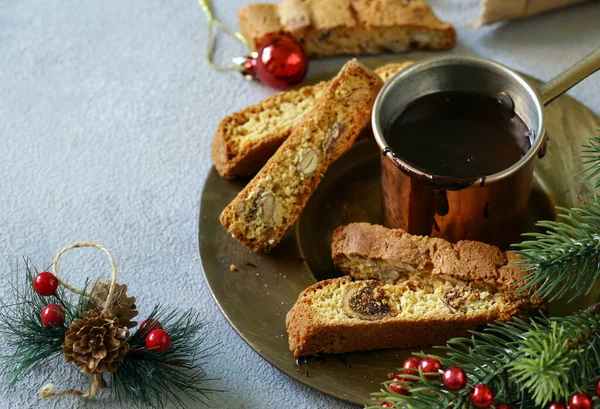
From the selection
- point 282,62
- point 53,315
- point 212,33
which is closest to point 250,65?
point 282,62

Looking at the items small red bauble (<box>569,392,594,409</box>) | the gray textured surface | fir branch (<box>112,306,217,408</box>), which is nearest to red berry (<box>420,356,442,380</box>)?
small red bauble (<box>569,392,594,409</box>)

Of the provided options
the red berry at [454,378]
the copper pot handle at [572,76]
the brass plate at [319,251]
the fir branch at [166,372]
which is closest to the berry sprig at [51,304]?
the fir branch at [166,372]

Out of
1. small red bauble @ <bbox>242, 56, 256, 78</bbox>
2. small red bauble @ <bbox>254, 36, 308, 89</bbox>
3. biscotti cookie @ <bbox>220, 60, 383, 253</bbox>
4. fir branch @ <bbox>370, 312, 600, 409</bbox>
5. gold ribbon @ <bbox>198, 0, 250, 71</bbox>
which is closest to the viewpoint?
fir branch @ <bbox>370, 312, 600, 409</bbox>

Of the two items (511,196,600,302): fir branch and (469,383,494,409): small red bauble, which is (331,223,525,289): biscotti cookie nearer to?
(511,196,600,302): fir branch

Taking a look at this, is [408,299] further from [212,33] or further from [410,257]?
[212,33]

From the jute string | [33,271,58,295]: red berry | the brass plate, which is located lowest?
the brass plate

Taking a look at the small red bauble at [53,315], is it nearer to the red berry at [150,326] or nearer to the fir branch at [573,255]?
the red berry at [150,326]

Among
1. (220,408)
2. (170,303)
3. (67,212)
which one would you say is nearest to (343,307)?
(220,408)
